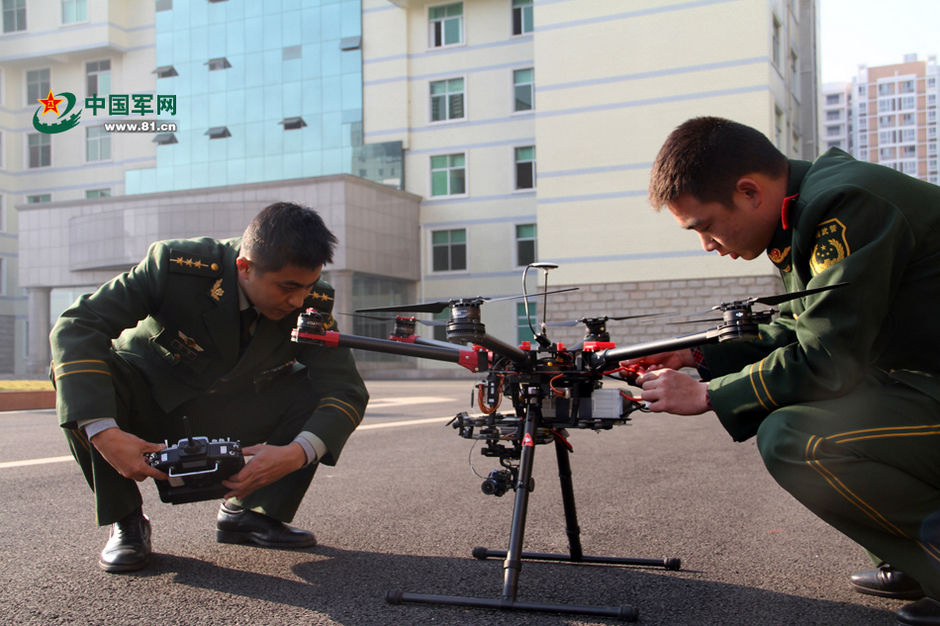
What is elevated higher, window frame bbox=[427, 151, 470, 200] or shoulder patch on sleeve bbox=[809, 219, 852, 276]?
window frame bbox=[427, 151, 470, 200]

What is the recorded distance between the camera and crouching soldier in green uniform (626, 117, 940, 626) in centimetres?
209

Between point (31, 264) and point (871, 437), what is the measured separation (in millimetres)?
35252

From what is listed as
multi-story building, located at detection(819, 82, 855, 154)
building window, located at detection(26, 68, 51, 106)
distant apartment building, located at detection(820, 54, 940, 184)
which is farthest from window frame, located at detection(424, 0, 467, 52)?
multi-story building, located at detection(819, 82, 855, 154)

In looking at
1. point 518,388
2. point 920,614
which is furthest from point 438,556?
Result: point 920,614

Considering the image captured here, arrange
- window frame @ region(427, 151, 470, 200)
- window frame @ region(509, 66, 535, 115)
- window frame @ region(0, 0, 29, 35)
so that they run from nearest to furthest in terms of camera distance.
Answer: window frame @ region(509, 66, 535, 115) < window frame @ region(427, 151, 470, 200) < window frame @ region(0, 0, 29, 35)

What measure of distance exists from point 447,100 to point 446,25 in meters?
2.91

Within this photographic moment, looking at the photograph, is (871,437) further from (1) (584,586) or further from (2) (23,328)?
(2) (23,328)

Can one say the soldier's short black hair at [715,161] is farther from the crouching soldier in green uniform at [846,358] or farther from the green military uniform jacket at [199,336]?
the green military uniform jacket at [199,336]

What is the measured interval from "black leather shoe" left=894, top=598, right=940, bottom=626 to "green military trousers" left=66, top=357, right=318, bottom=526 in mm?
2109

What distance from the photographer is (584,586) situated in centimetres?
267

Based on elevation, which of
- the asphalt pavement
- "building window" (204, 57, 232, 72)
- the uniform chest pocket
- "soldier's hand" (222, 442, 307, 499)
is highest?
"building window" (204, 57, 232, 72)

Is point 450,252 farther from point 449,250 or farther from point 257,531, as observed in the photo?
point 257,531

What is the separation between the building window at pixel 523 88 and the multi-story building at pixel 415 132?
84 millimetres

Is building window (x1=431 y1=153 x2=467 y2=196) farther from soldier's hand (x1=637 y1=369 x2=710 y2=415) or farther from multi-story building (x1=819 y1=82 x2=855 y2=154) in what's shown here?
multi-story building (x1=819 y1=82 x2=855 y2=154)
